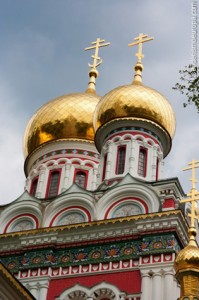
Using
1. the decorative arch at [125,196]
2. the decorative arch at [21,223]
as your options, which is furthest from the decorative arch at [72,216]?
the decorative arch at [21,223]

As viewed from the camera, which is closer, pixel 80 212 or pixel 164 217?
pixel 164 217

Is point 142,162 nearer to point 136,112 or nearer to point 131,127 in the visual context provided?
point 131,127

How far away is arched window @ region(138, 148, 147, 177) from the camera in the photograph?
15.4 metres

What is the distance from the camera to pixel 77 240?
13727 millimetres

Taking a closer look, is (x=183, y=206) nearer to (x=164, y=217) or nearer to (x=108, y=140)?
(x=164, y=217)

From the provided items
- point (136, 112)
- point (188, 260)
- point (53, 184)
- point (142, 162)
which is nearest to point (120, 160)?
point (142, 162)

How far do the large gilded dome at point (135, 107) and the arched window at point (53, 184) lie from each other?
1.69 metres

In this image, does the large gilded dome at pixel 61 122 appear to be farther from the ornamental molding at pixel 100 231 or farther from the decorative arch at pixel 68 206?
the ornamental molding at pixel 100 231

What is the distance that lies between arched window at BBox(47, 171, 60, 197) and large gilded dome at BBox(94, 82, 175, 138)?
66.5 inches

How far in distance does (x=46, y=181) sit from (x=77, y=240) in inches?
142

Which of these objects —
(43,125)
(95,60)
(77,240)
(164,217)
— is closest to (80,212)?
(77,240)

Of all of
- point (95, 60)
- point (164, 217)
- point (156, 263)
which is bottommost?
point (156, 263)

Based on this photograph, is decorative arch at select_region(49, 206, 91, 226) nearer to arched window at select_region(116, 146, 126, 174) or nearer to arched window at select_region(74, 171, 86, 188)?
arched window at select_region(116, 146, 126, 174)

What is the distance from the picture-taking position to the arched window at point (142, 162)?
15.4 metres
